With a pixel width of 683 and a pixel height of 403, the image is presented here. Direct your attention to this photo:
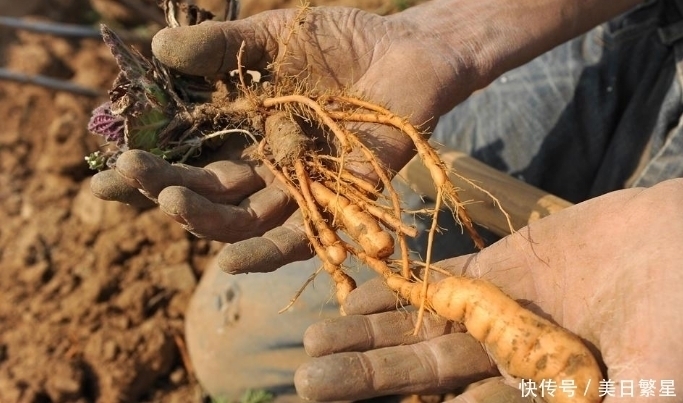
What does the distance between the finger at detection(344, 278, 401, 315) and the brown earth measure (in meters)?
1.46

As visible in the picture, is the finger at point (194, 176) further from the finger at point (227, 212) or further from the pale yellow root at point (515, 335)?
the pale yellow root at point (515, 335)

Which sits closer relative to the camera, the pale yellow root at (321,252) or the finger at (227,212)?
the finger at (227,212)

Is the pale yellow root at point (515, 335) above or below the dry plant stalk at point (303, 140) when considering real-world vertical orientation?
below

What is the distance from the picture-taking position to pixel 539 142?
2.71m

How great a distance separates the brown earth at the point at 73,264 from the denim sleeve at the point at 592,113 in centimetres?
170

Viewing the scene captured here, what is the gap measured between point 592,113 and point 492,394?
4.99 feet

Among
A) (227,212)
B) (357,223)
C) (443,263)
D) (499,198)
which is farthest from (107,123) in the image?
(499,198)

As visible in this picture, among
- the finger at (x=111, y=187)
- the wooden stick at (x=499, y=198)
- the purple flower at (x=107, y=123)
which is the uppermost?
the purple flower at (x=107, y=123)

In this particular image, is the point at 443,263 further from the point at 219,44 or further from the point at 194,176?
the point at 219,44

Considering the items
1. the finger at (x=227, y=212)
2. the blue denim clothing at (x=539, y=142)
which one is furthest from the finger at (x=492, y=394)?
the blue denim clothing at (x=539, y=142)

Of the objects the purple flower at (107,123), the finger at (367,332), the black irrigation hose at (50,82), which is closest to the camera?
the finger at (367,332)

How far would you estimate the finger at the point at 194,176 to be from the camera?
1.76 m

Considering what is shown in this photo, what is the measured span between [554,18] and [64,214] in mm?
2797

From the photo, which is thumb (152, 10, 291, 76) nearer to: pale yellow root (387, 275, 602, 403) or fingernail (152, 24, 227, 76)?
fingernail (152, 24, 227, 76)
